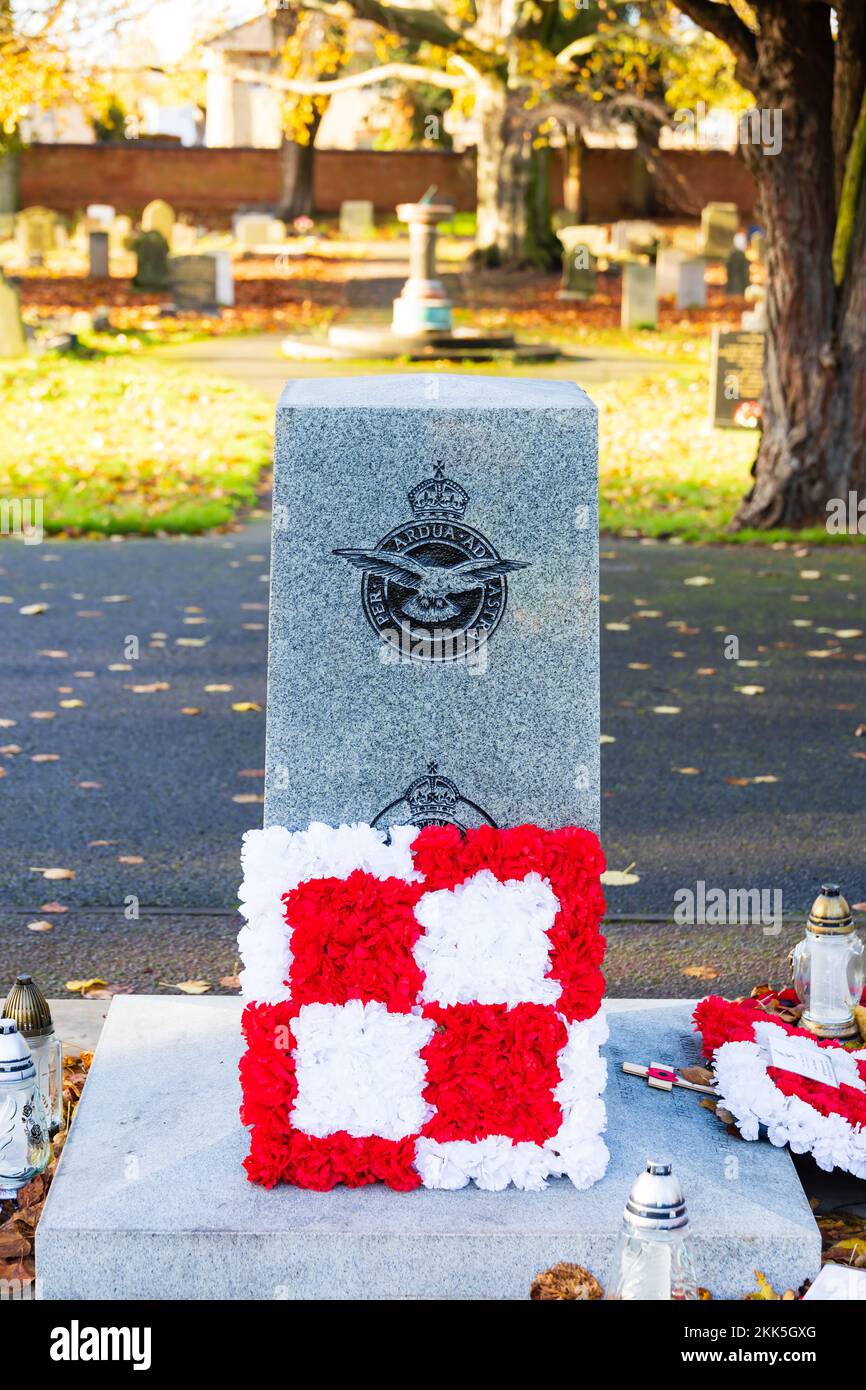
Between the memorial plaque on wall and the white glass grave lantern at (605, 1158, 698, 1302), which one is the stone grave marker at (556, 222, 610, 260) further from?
the white glass grave lantern at (605, 1158, 698, 1302)

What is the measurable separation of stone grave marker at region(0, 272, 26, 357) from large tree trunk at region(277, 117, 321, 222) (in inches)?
1188

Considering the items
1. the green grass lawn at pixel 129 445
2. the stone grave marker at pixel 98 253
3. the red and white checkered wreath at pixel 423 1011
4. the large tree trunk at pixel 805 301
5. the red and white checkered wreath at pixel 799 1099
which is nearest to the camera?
the red and white checkered wreath at pixel 423 1011

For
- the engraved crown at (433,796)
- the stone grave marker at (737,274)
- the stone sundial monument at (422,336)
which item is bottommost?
the engraved crown at (433,796)

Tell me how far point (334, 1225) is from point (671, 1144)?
78 centimetres

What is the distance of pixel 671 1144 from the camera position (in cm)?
→ 369

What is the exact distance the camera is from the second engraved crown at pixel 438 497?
142 inches

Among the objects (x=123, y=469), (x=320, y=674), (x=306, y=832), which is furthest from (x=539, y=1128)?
(x=123, y=469)

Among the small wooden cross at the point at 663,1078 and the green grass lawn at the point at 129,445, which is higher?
the green grass lawn at the point at 129,445

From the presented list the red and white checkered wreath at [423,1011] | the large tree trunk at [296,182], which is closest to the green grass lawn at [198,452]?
the red and white checkered wreath at [423,1011]

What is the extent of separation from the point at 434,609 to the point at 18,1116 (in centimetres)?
137

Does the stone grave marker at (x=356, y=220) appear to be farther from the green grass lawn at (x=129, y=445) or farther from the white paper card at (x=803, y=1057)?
the white paper card at (x=803, y=1057)

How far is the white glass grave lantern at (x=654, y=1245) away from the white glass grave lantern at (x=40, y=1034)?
1.35 metres
